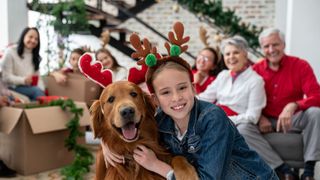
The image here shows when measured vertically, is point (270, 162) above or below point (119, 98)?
below

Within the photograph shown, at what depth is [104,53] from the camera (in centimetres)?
399

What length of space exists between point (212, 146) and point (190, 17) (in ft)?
19.4

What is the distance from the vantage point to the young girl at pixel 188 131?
1366 millimetres

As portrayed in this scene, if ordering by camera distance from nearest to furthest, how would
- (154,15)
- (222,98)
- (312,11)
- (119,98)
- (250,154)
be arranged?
(119,98), (250,154), (222,98), (312,11), (154,15)

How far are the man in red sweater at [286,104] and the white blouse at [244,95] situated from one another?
0.12 metres

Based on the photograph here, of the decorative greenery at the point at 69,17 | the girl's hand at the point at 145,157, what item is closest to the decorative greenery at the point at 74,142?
the girl's hand at the point at 145,157

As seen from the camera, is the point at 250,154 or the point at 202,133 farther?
the point at 250,154

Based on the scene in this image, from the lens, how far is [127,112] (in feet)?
4.31

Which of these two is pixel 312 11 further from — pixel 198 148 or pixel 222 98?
pixel 198 148

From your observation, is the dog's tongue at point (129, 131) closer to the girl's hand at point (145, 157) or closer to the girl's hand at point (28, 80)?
the girl's hand at point (145, 157)

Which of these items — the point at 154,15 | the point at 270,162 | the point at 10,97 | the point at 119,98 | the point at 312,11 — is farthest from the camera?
the point at 154,15

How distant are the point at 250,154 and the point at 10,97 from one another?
2.49 metres

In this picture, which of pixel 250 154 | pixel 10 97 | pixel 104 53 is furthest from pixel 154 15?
pixel 250 154

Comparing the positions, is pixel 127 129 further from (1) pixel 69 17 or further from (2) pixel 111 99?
(1) pixel 69 17
